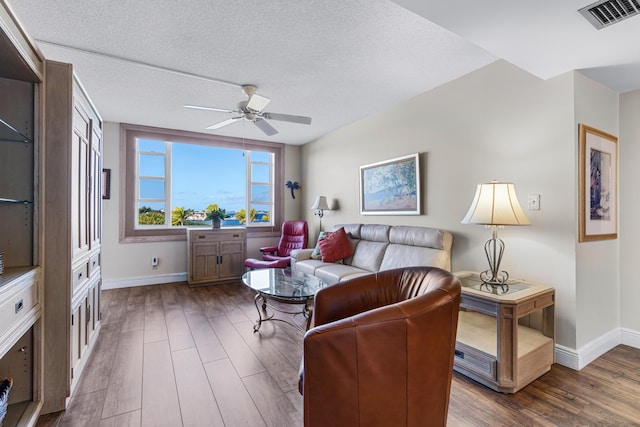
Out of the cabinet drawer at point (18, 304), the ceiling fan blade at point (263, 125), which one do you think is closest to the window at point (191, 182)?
the ceiling fan blade at point (263, 125)

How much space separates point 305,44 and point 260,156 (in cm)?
353

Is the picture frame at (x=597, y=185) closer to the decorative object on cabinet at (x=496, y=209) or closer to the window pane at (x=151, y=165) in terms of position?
the decorative object on cabinet at (x=496, y=209)

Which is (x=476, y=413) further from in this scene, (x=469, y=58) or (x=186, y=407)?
(x=469, y=58)

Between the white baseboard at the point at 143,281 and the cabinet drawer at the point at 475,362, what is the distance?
4.30 metres

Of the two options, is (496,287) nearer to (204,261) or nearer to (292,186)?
(204,261)

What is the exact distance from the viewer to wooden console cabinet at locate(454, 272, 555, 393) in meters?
1.87

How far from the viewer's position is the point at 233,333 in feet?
9.29

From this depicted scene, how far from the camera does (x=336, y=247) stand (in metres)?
3.98

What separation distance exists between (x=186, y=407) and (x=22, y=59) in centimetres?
201

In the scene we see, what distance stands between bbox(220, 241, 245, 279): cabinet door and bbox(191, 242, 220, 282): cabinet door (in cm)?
8

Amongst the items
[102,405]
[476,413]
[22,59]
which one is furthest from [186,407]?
[22,59]

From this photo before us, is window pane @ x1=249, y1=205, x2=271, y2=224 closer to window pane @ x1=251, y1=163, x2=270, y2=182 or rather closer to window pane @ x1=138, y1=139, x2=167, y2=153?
window pane @ x1=251, y1=163, x2=270, y2=182

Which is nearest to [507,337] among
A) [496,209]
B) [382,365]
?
[496,209]

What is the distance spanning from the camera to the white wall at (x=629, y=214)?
252 centimetres
